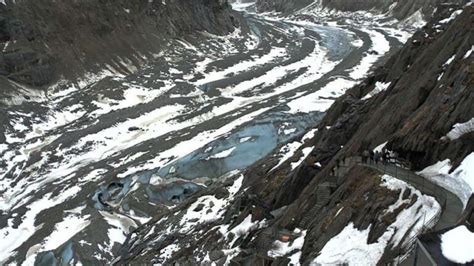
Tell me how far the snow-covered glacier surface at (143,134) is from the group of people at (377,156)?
14.3 metres

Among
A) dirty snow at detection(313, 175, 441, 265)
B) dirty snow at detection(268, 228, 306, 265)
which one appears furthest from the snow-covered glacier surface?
dirty snow at detection(313, 175, 441, 265)

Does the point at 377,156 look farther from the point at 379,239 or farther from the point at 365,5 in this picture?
the point at 365,5

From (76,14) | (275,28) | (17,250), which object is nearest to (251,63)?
(76,14)

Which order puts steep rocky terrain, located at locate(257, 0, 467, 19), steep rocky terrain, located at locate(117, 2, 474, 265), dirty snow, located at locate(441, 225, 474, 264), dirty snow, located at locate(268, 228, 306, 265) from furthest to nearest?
steep rocky terrain, located at locate(257, 0, 467, 19) < dirty snow, located at locate(268, 228, 306, 265) < steep rocky terrain, located at locate(117, 2, 474, 265) < dirty snow, located at locate(441, 225, 474, 264)

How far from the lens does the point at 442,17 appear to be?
Answer: 34.5m

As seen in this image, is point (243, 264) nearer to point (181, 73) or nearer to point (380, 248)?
point (380, 248)

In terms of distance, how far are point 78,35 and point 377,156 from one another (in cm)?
5856

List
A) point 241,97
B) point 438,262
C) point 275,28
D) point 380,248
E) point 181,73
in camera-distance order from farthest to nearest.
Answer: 1. point 275,28
2. point 181,73
3. point 241,97
4. point 380,248
5. point 438,262

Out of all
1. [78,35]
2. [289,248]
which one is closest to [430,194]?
[289,248]

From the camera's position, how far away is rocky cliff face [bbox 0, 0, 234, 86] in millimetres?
63406

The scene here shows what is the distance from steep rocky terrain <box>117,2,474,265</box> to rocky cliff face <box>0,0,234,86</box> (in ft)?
118

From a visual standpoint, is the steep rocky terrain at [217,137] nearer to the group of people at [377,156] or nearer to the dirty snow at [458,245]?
the group of people at [377,156]

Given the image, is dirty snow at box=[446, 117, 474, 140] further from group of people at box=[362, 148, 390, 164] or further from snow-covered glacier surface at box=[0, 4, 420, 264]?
snow-covered glacier surface at box=[0, 4, 420, 264]

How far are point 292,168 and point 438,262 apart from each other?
16651 mm
